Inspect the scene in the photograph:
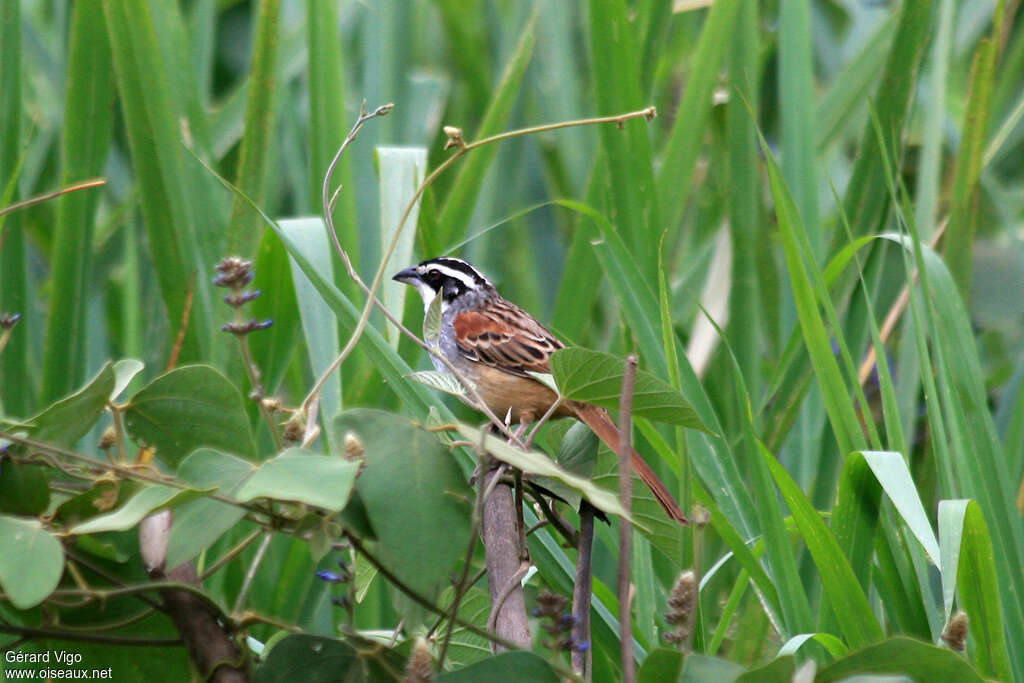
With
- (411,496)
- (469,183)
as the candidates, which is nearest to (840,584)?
(411,496)

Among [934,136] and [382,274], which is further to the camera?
[934,136]

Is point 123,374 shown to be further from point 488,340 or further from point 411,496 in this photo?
point 488,340

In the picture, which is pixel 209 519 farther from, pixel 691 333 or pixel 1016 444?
pixel 691 333

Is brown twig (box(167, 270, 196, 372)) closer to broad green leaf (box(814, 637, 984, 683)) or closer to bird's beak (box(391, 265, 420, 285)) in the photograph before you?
bird's beak (box(391, 265, 420, 285))

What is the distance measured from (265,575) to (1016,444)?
135 centimetres

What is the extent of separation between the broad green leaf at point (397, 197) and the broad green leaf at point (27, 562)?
1.10 meters

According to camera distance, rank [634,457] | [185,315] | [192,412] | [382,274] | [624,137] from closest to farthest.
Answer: [192,412]
[382,274]
[634,457]
[624,137]
[185,315]

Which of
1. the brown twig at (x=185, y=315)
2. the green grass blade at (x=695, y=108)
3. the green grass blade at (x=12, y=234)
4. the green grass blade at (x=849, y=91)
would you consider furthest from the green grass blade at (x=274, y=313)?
the green grass blade at (x=849, y=91)

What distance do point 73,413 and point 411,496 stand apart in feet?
1.12

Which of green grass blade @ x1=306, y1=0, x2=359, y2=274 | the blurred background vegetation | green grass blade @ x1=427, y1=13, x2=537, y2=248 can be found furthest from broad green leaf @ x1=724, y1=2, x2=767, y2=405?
green grass blade @ x1=306, y1=0, x2=359, y2=274

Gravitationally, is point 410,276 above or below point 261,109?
below

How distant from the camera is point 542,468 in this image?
873 millimetres

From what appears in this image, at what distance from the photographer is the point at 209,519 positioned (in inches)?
32.7

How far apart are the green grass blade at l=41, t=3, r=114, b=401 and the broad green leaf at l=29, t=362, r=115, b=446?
1.11m
